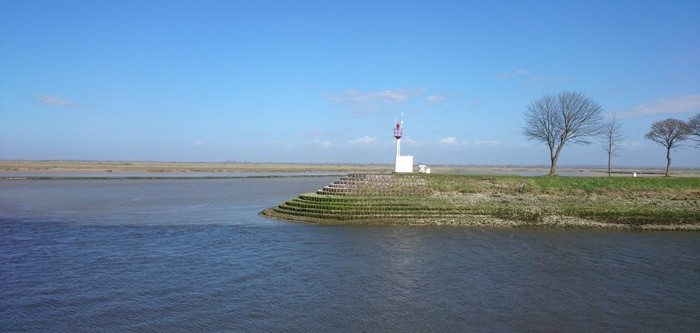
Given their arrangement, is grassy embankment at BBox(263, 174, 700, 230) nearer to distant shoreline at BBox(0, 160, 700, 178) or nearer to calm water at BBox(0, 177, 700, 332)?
calm water at BBox(0, 177, 700, 332)

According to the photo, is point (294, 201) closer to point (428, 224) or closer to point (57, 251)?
point (428, 224)

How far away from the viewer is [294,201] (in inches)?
1090

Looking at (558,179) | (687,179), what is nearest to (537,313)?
(558,179)

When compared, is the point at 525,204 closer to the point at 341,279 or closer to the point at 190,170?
the point at 341,279

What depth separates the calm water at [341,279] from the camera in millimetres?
10078

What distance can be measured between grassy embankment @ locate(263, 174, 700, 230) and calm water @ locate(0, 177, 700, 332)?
198cm

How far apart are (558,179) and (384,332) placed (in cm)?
2426

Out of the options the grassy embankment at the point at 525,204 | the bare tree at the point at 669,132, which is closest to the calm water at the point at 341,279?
the grassy embankment at the point at 525,204

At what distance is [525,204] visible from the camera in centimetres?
2664

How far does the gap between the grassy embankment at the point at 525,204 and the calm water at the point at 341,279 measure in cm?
198

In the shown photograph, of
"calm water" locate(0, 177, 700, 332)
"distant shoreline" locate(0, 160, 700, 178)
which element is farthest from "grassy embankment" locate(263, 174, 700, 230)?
"distant shoreline" locate(0, 160, 700, 178)

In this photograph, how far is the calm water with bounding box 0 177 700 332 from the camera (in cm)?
1008

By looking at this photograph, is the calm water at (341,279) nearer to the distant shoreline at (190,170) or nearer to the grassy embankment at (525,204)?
the grassy embankment at (525,204)

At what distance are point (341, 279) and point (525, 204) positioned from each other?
16.8 meters
